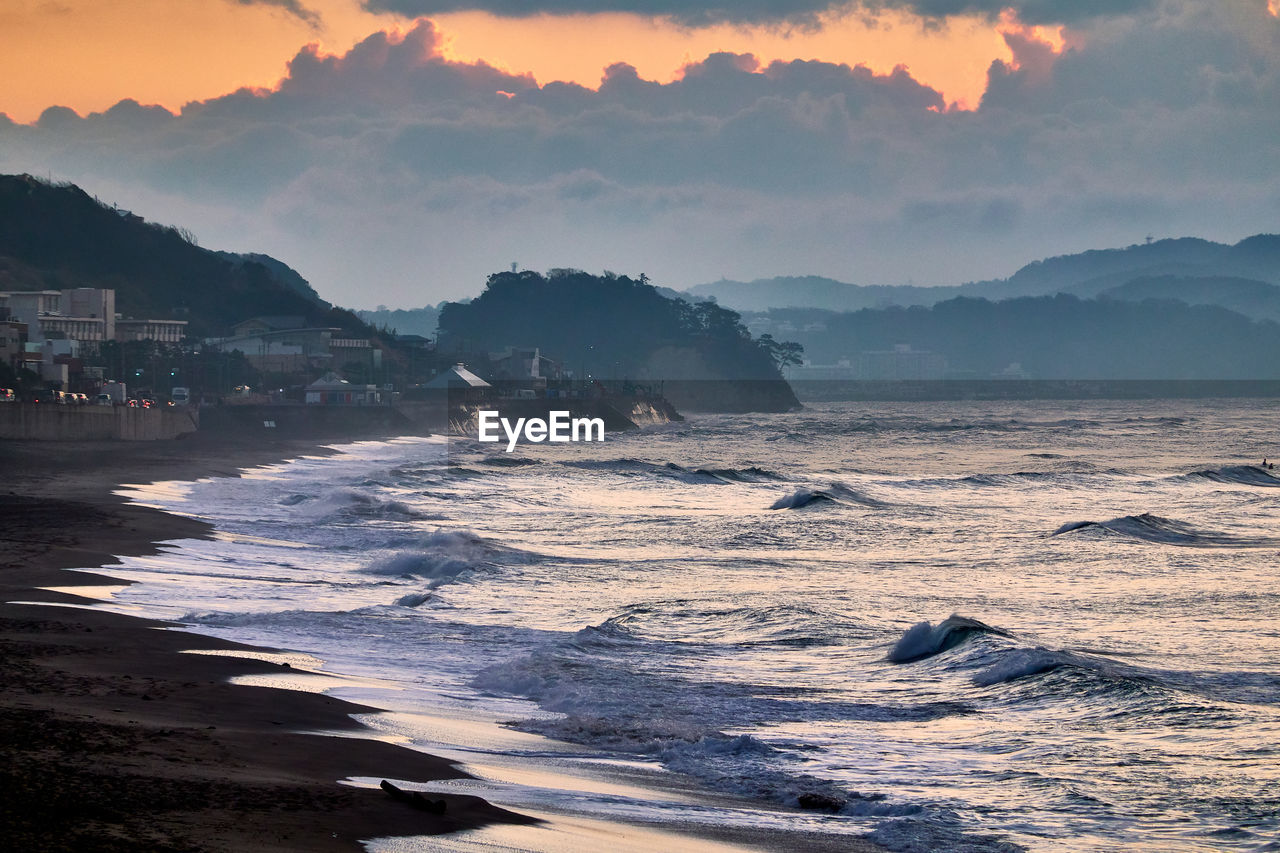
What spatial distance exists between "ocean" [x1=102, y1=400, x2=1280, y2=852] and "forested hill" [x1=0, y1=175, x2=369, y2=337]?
4899 inches

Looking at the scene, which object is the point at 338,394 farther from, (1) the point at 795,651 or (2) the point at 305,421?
(1) the point at 795,651

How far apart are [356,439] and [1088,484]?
5560 cm

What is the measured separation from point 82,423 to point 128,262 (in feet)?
371

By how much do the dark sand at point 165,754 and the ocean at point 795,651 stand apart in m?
0.53

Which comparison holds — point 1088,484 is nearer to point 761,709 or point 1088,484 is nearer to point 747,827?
point 761,709

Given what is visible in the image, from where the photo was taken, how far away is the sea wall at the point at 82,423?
54.2 meters

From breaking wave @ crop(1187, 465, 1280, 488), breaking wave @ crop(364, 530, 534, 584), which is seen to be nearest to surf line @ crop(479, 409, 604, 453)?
breaking wave @ crop(1187, 465, 1280, 488)

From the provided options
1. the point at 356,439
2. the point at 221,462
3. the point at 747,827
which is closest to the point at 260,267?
the point at 356,439

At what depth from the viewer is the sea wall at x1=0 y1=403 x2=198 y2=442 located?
178 ft

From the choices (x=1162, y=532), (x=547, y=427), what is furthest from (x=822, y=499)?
(x=547, y=427)

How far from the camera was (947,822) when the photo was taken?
1007cm

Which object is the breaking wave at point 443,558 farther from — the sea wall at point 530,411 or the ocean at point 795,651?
the sea wall at point 530,411

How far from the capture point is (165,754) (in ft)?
30.4

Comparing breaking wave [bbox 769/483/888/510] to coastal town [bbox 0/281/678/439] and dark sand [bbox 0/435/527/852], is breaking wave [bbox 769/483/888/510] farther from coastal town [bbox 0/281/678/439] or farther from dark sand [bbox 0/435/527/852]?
coastal town [bbox 0/281/678/439]
